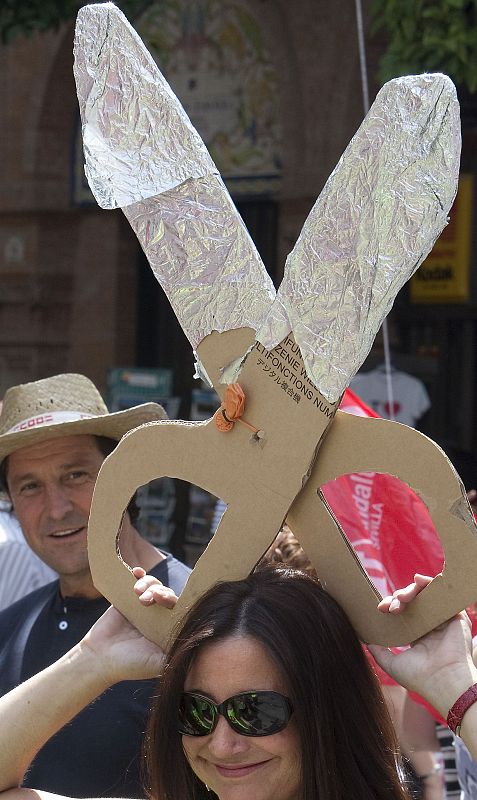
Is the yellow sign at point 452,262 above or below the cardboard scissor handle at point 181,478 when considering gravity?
below

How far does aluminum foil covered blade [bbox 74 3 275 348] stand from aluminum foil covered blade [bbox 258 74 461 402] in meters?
0.09

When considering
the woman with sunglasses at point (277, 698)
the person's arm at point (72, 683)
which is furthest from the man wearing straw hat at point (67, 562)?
the woman with sunglasses at point (277, 698)

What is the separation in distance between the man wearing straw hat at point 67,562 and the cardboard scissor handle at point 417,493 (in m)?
0.66

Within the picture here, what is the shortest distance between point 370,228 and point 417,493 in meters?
0.33

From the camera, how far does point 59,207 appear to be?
24.7 feet

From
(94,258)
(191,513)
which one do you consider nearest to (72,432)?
(191,513)

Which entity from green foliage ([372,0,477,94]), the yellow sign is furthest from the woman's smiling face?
the yellow sign

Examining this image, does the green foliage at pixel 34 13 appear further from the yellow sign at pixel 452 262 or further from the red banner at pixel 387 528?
the red banner at pixel 387 528

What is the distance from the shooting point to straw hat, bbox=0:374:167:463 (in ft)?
7.67

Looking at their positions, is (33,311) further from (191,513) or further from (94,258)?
(191,513)

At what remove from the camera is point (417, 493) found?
4.78 ft

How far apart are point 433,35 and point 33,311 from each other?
164 inches

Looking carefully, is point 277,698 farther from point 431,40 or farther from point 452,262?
point 452,262

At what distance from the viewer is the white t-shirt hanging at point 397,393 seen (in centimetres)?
573
